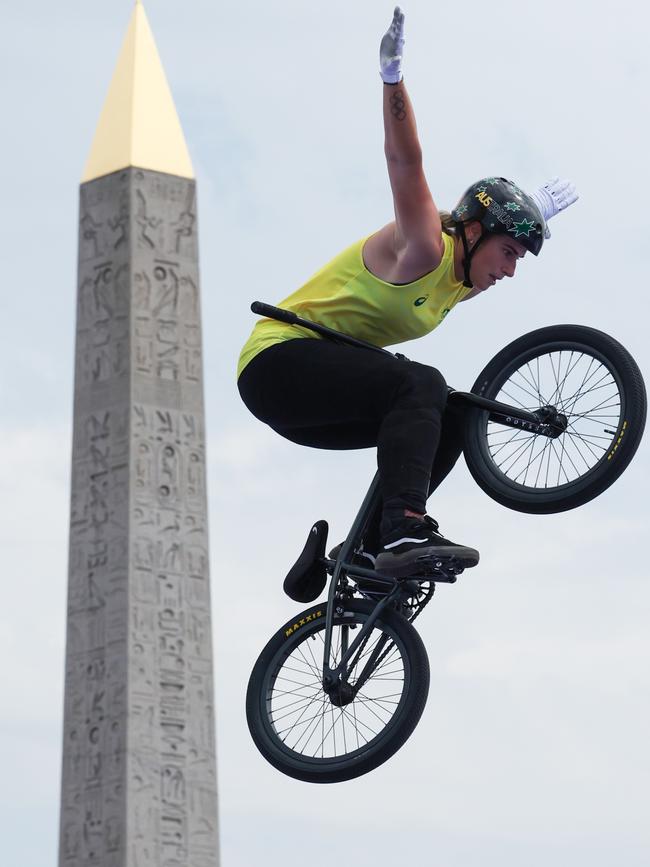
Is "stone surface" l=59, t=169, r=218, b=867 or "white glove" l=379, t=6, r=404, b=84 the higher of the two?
"white glove" l=379, t=6, r=404, b=84

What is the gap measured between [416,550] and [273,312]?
4.70ft

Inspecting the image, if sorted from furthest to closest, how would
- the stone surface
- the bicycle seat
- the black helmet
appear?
the bicycle seat, the black helmet, the stone surface

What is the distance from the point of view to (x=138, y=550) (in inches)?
453

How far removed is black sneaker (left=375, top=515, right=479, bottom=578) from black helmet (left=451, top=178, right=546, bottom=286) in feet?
4.25

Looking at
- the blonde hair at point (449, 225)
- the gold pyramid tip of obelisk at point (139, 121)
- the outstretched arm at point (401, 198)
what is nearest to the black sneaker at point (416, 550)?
the outstretched arm at point (401, 198)

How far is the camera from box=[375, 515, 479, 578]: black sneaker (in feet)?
44.1

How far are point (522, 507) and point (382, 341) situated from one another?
3.49 feet

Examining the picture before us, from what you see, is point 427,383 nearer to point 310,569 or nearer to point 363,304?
point 363,304

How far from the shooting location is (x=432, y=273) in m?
13.9

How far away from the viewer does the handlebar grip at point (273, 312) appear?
1405 cm

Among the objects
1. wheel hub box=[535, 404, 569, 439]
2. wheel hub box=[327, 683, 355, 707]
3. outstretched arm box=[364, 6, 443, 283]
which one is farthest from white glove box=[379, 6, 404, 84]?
wheel hub box=[327, 683, 355, 707]

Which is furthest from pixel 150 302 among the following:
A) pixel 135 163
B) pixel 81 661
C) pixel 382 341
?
pixel 382 341

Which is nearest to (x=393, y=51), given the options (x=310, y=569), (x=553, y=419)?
(x=553, y=419)

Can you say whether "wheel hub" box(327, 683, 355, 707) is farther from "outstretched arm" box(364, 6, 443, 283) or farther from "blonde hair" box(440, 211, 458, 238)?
"blonde hair" box(440, 211, 458, 238)
